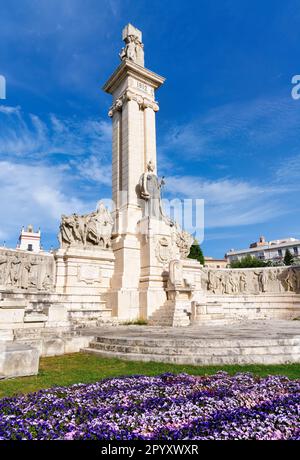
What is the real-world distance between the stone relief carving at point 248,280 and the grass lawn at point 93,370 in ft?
62.7

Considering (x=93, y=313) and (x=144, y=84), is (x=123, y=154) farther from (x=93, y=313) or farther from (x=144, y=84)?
(x=93, y=313)

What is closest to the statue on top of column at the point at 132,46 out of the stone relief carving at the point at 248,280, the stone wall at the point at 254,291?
the stone wall at the point at 254,291

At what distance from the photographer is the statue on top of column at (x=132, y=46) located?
2423 cm

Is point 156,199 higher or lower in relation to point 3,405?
higher

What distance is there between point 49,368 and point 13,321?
8.26 ft

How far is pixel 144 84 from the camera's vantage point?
2341 centimetres

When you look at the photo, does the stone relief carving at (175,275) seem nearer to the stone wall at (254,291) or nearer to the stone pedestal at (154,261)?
the stone pedestal at (154,261)

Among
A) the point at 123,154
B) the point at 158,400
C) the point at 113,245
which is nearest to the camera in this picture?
the point at 158,400

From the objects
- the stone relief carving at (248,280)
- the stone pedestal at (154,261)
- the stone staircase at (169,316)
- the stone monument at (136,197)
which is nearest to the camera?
the stone staircase at (169,316)

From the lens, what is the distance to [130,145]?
21688mm

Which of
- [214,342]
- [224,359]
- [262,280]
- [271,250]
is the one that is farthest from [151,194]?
[271,250]

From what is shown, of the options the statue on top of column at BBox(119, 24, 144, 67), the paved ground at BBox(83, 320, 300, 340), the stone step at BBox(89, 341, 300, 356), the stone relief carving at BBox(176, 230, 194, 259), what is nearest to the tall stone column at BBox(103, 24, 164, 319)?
the statue on top of column at BBox(119, 24, 144, 67)

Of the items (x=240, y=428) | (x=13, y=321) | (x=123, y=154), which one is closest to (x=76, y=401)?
(x=240, y=428)

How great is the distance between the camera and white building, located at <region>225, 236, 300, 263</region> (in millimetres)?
86188
